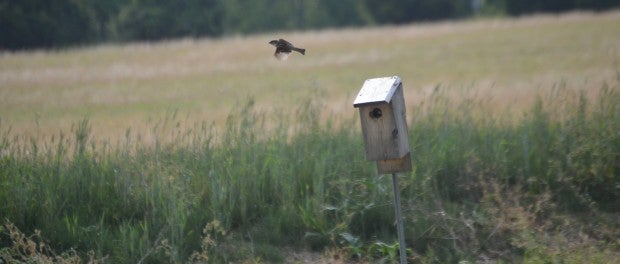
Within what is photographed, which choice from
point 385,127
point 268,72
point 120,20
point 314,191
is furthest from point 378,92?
point 268,72

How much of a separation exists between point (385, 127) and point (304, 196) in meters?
1.91

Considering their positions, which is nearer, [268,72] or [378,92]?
[378,92]

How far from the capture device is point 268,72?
29469 mm

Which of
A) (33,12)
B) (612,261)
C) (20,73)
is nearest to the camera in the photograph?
(612,261)

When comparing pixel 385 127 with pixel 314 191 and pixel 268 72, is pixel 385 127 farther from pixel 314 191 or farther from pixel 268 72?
pixel 268 72

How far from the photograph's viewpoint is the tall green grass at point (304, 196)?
661 cm

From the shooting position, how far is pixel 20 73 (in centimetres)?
2067

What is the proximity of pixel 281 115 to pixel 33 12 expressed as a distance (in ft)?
30.9

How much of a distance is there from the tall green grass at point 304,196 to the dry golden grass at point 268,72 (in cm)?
259

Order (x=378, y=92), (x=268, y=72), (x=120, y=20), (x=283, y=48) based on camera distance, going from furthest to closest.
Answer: (x=268, y=72), (x=120, y=20), (x=283, y=48), (x=378, y=92)

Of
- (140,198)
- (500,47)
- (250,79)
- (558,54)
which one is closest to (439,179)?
(140,198)

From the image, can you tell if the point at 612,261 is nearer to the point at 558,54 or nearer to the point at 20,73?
the point at 20,73

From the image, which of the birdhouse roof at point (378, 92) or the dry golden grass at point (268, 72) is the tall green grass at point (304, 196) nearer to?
the birdhouse roof at point (378, 92)

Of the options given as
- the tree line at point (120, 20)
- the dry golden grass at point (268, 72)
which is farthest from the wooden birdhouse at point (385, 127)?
the tree line at point (120, 20)
